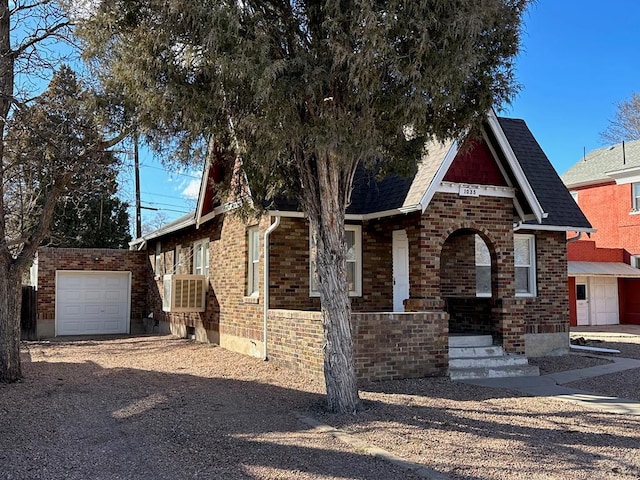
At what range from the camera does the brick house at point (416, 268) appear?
35.2ft

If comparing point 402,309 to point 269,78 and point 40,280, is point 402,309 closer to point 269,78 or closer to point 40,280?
point 269,78

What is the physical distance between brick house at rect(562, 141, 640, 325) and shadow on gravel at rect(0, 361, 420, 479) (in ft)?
61.8

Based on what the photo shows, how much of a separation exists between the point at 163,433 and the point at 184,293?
943cm

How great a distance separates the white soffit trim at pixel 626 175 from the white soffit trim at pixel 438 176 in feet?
60.3

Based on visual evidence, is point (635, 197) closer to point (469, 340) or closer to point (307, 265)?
point (469, 340)

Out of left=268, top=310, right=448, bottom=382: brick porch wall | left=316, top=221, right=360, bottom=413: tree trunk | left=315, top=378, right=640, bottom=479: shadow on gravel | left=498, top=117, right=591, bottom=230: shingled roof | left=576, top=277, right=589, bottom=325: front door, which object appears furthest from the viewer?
left=576, top=277, right=589, bottom=325: front door

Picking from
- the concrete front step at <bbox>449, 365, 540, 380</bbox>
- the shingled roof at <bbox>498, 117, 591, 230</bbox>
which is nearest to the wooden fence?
the concrete front step at <bbox>449, 365, 540, 380</bbox>

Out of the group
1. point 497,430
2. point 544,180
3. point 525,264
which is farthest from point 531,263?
point 497,430

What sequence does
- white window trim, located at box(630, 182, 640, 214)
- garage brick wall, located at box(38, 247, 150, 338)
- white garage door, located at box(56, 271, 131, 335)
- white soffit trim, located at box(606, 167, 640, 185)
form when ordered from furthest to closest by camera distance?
white window trim, located at box(630, 182, 640, 214), white soffit trim, located at box(606, 167, 640, 185), white garage door, located at box(56, 271, 131, 335), garage brick wall, located at box(38, 247, 150, 338)

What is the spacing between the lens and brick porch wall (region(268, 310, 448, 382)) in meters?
10.1

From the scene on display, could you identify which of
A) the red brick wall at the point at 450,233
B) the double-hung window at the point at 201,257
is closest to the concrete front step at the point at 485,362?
the red brick wall at the point at 450,233

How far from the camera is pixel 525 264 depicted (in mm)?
14875

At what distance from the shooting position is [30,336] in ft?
66.0

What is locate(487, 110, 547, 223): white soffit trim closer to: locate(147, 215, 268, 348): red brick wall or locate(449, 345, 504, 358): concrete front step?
locate(449, 345, 504, 358): concrete front step
